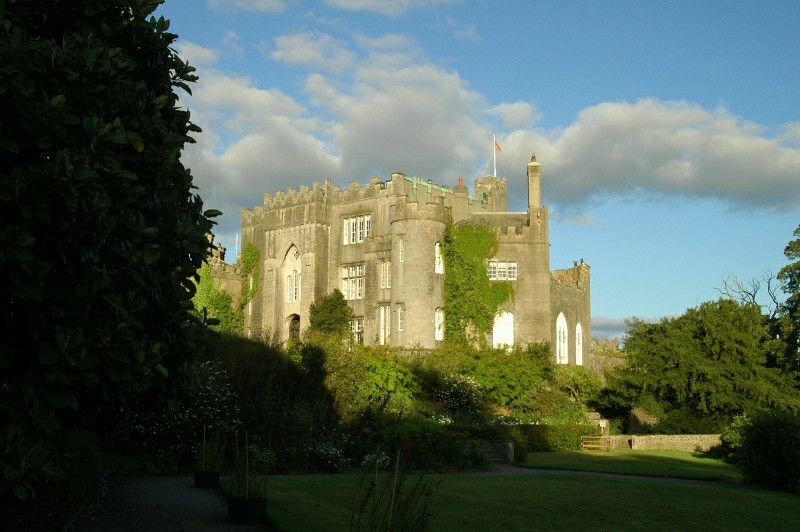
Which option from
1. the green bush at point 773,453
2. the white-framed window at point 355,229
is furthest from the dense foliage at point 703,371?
the white-framed window at point 355,229

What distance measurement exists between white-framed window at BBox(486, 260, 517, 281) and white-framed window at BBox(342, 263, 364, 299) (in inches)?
313

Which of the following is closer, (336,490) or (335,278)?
(336,490)

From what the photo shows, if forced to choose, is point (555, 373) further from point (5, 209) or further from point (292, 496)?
point (5, 209)

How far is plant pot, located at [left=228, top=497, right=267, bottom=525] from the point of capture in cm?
1146

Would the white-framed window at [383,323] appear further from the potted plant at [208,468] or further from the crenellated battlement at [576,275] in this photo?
the potted plant at [208,468]

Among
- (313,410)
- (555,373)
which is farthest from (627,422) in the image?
(313,410)

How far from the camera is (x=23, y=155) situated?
24.5 feet

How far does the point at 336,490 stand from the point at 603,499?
458cm

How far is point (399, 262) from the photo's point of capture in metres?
43.9

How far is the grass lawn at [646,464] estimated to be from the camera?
21391mm

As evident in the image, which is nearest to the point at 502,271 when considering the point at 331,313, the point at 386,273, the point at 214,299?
the point at 386,273

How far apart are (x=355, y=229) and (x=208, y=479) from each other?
118ft

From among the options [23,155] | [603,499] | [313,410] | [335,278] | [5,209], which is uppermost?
[335,278]

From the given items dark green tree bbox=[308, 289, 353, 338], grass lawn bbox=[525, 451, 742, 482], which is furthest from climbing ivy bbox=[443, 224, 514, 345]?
grass lawn bbox=[525, 451, 742, 482]
